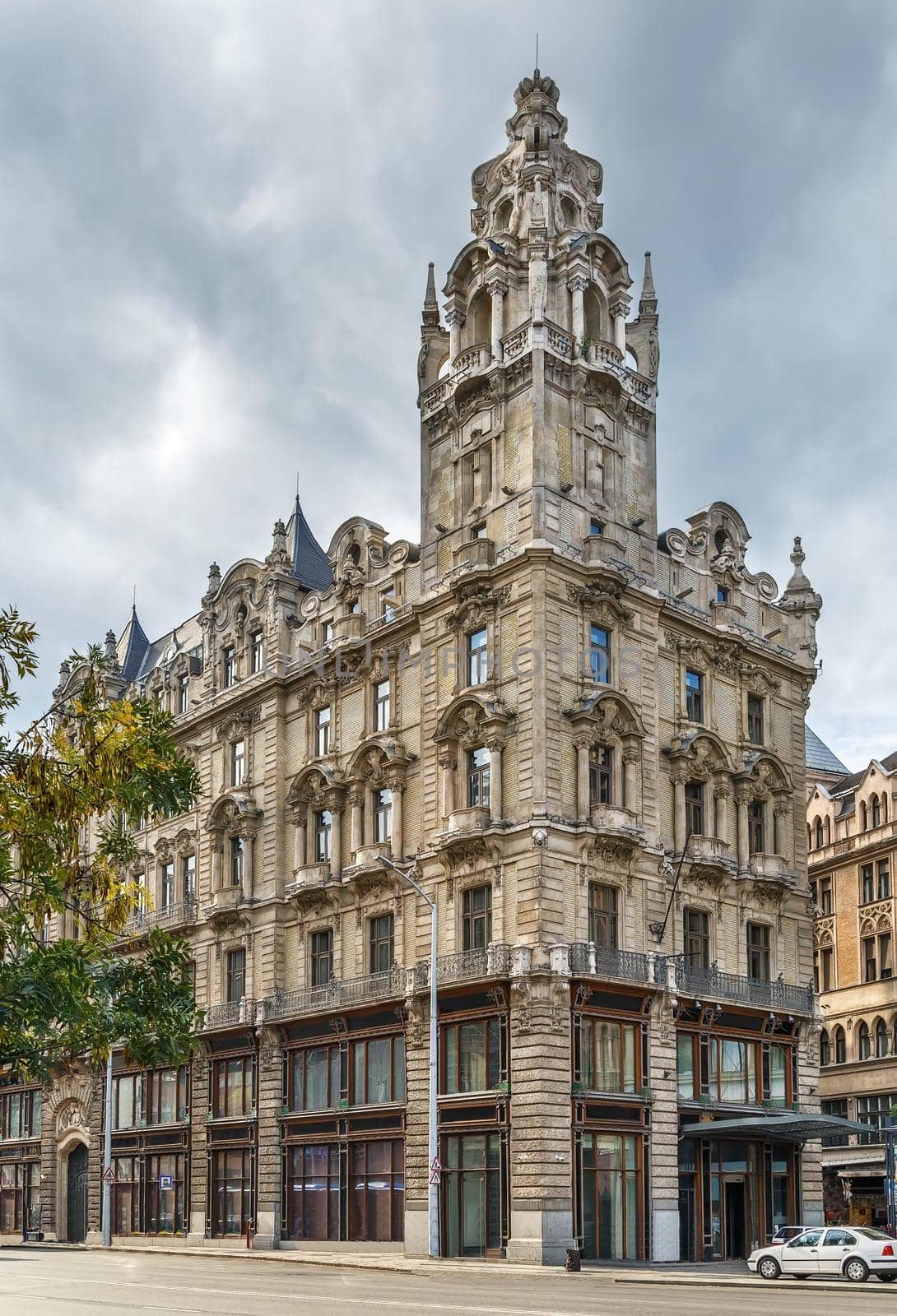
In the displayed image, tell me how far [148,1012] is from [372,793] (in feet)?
132

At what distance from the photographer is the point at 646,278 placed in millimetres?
58500

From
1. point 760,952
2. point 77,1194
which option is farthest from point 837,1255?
point 77,1194

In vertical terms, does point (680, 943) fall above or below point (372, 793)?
below

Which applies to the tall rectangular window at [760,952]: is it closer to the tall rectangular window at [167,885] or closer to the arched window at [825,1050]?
the arched window at [825,1050]

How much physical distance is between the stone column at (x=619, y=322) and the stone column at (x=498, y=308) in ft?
15.1

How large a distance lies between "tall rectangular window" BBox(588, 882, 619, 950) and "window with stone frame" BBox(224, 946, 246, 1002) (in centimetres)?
1814

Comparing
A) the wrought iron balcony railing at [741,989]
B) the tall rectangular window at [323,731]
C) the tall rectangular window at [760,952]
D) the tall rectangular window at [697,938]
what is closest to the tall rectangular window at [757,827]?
the tall rectangular window at [760,952]

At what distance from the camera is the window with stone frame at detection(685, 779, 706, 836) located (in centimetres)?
5300

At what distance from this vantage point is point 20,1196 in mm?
74938

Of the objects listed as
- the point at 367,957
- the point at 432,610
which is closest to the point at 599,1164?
the point at 367,957

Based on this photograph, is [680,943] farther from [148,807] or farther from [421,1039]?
[148,807]

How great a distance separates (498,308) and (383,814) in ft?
60.5

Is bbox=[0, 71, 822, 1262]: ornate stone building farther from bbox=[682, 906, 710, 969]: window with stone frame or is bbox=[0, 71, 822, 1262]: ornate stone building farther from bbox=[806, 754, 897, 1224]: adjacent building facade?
bbox=[806, 754, 897, 1224]: adjacent building facade

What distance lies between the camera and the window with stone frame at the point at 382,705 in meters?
55.6
